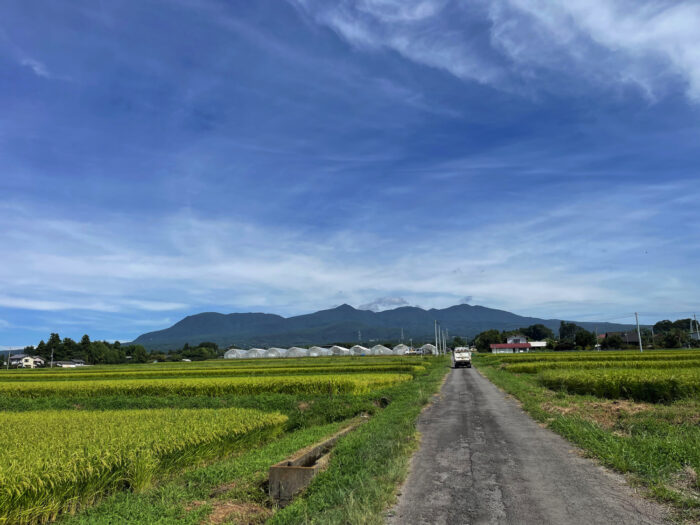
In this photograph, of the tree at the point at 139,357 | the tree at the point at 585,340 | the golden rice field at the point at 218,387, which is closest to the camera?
the golden rice field at the point at 218,387

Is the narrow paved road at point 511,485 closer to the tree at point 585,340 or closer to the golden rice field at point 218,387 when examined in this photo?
the golden rice field at point 218,387

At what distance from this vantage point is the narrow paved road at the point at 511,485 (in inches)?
252

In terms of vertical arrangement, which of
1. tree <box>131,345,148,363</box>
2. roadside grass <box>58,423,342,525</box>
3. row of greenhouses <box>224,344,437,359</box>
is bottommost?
row of greenhouses <box>224,344,437,359</box>

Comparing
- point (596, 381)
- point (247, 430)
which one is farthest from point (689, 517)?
point (596, 381)

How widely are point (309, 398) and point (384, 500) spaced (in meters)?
15.9

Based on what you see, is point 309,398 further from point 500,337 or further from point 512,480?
point 500,337

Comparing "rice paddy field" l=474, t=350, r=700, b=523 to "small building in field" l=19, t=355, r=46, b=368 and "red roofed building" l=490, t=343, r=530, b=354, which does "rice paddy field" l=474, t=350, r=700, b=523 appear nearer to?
"red roofed building" l=490, t=343, r=530, b=354

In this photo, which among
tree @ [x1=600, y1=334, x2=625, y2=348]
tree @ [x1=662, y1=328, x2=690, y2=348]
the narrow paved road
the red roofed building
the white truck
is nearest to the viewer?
the narrow paved road

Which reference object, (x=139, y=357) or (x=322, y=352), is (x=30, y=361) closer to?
(x=139, y=357)

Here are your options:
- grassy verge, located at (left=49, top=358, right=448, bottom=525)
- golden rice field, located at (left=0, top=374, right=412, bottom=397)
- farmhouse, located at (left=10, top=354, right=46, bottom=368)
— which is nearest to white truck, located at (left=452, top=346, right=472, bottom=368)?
golden rice field, located at (left=0, top=374, right=412, bottom=397)

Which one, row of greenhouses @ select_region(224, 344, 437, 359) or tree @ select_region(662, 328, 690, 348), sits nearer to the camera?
tree @ select_region(662, 328, 690, 348)

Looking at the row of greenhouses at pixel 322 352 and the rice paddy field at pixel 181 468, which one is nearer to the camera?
the rice paddy field at pixel 181 468

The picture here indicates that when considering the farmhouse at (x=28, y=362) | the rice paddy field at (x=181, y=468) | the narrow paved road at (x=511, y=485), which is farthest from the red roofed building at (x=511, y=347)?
the farmhouse at (x=28, y=362)

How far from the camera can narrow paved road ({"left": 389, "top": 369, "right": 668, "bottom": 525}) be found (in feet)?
21.0
